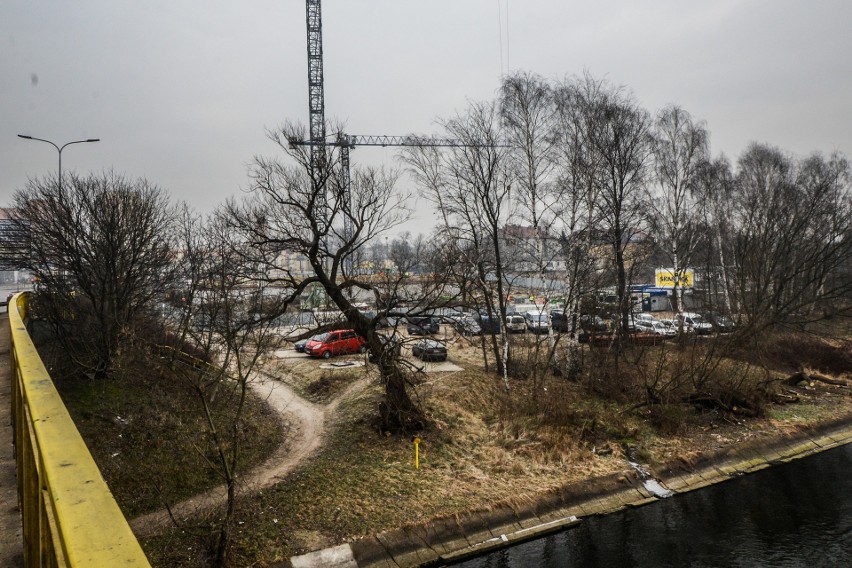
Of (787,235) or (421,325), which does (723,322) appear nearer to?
(787,235)

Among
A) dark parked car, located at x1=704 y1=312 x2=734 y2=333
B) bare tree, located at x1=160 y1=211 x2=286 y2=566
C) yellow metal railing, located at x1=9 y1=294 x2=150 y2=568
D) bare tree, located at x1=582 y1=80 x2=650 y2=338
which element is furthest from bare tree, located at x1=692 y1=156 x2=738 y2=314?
yellow metal railing, located at x1=9 y1=294 x2=150 y2=568

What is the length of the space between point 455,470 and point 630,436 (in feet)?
20.9

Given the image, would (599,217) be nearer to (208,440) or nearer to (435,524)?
(435,524)

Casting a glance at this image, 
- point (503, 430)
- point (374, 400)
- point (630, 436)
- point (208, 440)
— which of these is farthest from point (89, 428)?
point (630, 436)

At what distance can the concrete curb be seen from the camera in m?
10.5

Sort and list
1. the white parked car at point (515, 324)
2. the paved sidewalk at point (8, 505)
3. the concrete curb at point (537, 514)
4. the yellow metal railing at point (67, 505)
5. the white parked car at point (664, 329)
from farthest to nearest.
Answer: the white parked car at point (515, 324), the white parked car at point (664, 329), the concrete curb at point (537, 514), the paved sidewalk at point (8, 505), the yellow metal railing at point (67, 505)

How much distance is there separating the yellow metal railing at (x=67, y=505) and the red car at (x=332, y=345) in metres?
21.8

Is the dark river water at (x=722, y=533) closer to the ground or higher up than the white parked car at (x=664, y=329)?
closer to the ground

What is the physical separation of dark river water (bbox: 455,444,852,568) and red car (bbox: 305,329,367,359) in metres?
14.2

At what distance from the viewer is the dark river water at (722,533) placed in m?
10.9

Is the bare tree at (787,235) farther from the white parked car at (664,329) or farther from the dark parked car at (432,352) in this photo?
the dark parked car at (432,352)

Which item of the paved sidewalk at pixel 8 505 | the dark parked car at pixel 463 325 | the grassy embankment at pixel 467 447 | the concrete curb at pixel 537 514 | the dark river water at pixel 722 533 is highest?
the paved sidewalk at pixel 8 505

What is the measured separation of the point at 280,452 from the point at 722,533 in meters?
10.9

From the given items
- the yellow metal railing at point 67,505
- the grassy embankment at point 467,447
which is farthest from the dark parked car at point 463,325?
the yellow metal railing at point 67,505
